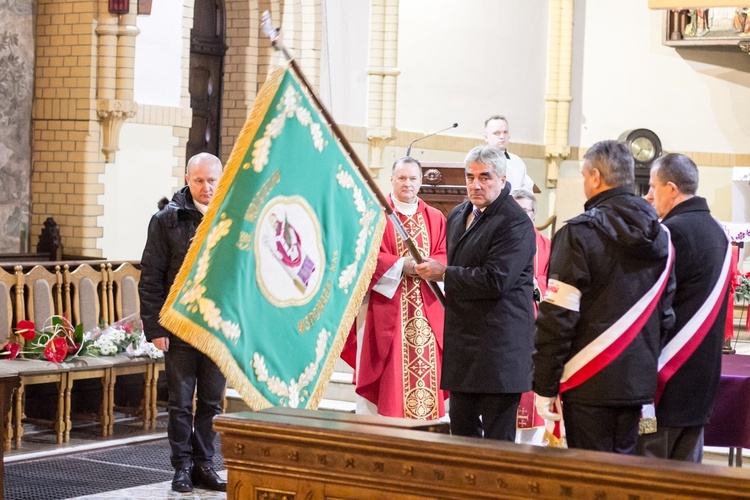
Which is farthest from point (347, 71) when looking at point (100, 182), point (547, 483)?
point (547, 483)

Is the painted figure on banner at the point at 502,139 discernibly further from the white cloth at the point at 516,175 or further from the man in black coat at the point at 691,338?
the man in black coat at the point at 691,338

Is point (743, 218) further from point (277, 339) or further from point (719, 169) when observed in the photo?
point (277, 339)

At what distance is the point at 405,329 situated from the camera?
6223mm

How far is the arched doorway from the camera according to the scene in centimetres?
1255

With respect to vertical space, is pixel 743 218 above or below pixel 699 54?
below

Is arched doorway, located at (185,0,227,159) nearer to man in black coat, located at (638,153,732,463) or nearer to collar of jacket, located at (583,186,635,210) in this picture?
man in black coat, located at (638,153,732,463)

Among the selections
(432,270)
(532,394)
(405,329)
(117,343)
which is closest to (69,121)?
(117,343)

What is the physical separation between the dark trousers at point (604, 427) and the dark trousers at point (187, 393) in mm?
2515

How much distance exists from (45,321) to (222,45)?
5.42 m

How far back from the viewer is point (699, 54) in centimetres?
1742

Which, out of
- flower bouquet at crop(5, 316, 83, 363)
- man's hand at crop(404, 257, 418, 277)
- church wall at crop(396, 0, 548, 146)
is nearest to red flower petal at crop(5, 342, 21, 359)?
flower bouquet at crop(5, 316, 83, 363)

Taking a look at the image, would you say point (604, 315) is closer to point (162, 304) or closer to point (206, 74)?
point (162, 304)

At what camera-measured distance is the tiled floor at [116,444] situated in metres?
6.10

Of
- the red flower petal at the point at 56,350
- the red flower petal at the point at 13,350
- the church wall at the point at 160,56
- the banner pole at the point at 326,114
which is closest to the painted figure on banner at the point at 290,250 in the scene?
the banner pole at the point at 326,114
